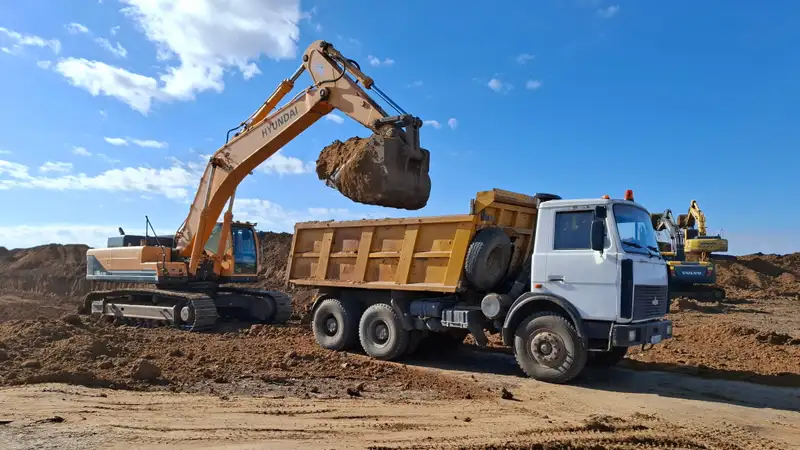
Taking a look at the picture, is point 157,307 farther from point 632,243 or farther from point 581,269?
point 632,243

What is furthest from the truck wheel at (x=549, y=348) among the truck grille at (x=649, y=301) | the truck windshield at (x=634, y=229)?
the truck windshield at (x=634, y=229)

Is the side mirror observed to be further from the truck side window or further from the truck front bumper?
the truck front bumper

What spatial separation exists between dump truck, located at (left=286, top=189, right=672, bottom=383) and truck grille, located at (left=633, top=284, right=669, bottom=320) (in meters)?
0.02

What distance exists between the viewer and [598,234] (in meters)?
8.02

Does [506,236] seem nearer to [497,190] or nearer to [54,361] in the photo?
[497,190]

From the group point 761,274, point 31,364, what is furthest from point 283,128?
point 761,274

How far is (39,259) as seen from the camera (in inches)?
1449

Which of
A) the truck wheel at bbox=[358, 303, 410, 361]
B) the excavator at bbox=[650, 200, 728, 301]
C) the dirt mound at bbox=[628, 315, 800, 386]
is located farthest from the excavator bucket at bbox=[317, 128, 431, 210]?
the excavator at bbox=[650, 200, 728, 301]

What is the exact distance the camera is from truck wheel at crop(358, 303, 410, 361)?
404 inches

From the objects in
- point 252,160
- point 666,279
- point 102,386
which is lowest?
point 102,386

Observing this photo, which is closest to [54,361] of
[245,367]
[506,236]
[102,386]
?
[102,386]

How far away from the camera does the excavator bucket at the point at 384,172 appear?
983 centimetres

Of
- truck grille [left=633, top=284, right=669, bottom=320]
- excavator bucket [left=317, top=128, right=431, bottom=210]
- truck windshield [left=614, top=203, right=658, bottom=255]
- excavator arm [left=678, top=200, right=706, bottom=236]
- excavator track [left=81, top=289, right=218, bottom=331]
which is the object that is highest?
excavator arm [left=678, top=200, right=706, bottom=236]

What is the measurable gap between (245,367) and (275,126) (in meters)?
5.37
